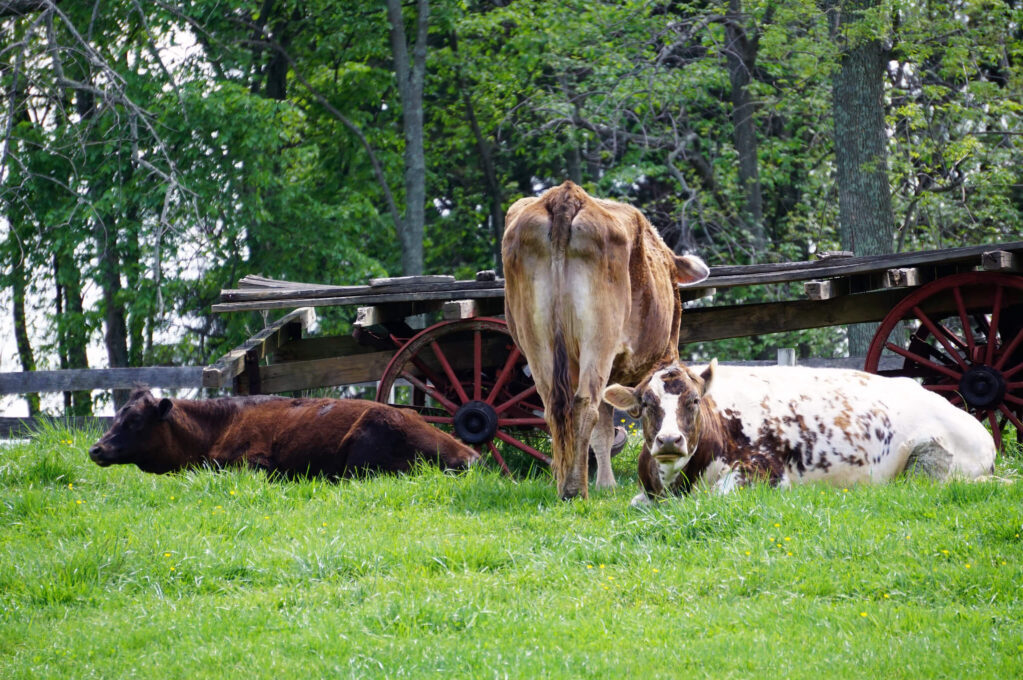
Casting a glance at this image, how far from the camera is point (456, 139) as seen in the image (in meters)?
24.7

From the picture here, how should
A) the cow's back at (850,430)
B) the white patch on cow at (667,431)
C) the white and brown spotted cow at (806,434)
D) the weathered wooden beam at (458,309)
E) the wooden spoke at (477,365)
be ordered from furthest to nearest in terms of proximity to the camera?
the wooden spoke at (477,365) → the weathered wooden beam at (458,309) → the cow's back at (850,430) → the white and brown spotted cow at (806,434) → the white patch on cow at (667,431)

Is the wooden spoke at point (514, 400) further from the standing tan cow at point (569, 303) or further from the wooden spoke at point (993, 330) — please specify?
the wooden spoke at point (993, 330)

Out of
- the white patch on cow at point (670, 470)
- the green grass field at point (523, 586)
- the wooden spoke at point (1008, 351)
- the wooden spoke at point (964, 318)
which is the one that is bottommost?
the green grass field at point (523, 586)

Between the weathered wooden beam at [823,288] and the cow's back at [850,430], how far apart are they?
1.93 meters

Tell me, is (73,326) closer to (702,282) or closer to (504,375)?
(504,375)

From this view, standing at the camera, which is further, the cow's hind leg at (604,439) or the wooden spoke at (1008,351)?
the wooden spoke at (1008,351)

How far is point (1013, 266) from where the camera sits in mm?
9484

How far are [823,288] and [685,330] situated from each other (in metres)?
1.61

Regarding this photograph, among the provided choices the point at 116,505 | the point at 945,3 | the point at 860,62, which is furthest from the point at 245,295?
the point at 945,3

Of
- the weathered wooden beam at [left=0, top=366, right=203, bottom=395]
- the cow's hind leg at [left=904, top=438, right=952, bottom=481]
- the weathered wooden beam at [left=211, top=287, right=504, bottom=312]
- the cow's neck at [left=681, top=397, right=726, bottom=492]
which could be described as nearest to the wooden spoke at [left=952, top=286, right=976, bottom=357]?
the cow's hind leg at [left=904, top=438, right=952, bottom=481]

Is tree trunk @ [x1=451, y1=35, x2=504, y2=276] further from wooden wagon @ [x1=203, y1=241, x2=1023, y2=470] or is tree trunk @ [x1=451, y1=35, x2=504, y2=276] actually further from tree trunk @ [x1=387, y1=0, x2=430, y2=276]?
wooden wagon @ [x1=203, y1=241, x2=1023, y2=470]

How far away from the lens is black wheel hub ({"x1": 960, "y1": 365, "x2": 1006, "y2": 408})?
9344 millimetres

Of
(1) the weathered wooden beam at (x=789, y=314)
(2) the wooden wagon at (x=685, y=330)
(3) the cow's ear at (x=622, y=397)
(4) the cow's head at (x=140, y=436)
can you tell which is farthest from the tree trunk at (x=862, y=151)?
(4) the cow's head at (x=140, y=436)

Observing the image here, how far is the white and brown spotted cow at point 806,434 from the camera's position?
745 centimetres
